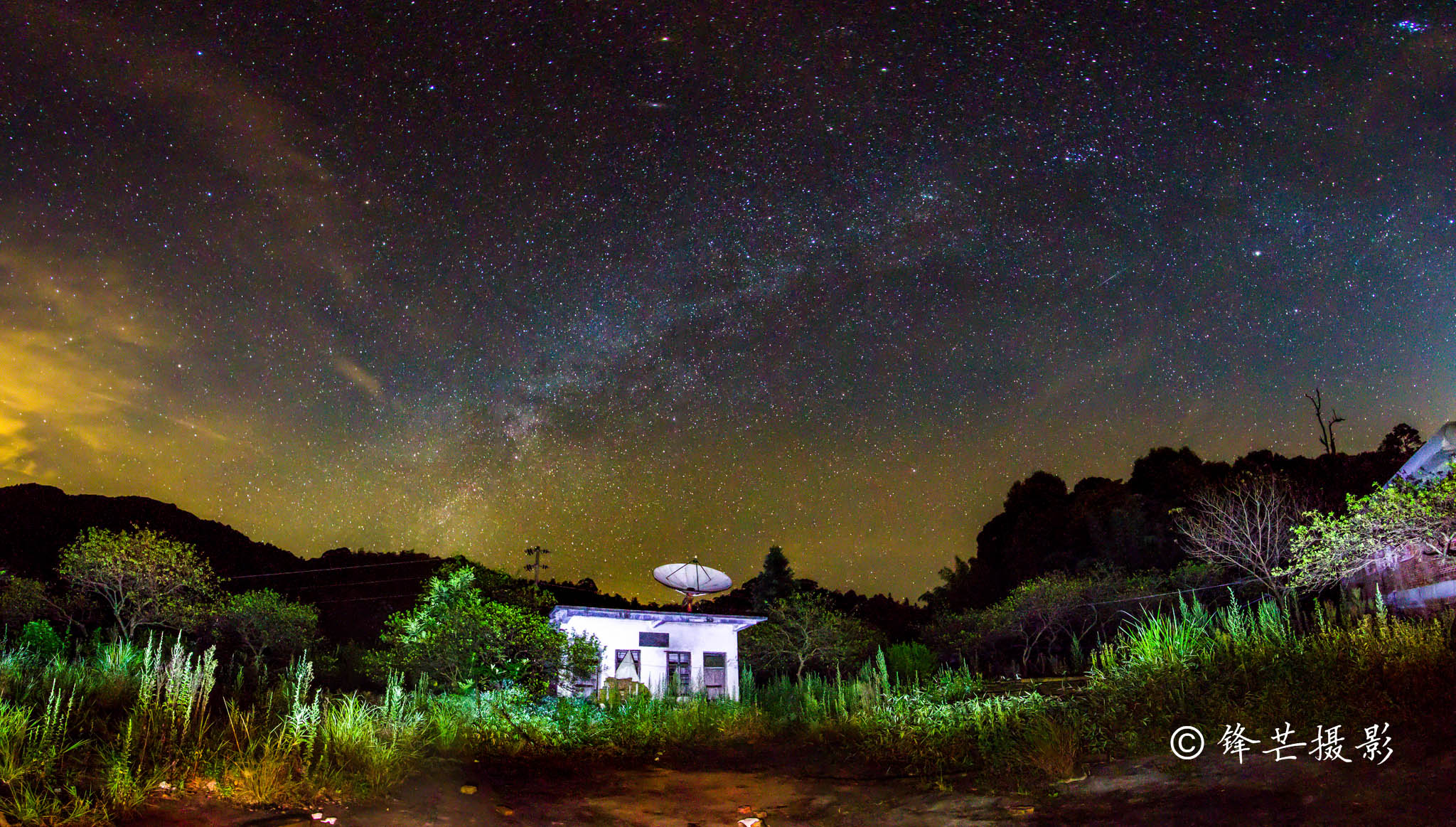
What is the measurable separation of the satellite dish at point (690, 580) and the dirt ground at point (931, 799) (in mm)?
14473

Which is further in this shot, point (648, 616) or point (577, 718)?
point (648, 616)

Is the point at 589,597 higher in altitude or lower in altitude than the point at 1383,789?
higher

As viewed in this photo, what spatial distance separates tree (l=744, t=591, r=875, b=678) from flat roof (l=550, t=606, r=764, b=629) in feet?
9.40

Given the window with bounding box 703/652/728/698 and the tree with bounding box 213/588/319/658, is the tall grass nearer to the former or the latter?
the window with bounding box 703/652/728/698

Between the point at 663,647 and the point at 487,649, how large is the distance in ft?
30.5

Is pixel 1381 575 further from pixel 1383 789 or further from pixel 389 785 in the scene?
pixel 389 785

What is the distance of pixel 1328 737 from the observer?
6.39 metres

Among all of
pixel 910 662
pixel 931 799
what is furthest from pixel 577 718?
pixel 910 662

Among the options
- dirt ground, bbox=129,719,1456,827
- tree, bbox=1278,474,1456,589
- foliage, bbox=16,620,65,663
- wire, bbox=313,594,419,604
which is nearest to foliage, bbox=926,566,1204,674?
tree, bbox=1278,474,1456,589

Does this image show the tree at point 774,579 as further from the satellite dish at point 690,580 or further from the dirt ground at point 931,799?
the dirt ground at point 931,799

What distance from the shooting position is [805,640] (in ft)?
81.9

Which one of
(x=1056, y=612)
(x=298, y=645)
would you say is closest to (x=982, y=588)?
(x=1056, y=612)

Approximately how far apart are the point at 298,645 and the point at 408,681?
11.3 m

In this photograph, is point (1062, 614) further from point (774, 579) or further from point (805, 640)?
point (774, 579)
